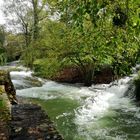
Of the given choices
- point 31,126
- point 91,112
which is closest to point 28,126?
point 31,126

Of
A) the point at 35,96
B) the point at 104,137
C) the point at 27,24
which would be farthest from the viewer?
the point at 27,24

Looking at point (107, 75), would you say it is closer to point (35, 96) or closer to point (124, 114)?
point (35, 96)

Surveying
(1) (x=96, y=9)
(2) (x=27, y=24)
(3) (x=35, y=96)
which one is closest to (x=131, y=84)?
(3) (x=35, y=96)

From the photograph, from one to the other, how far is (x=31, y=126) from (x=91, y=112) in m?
8.46

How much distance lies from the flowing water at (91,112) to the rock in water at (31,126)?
431 centimetres

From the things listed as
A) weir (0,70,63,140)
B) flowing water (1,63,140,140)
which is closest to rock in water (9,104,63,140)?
weir (0,70,63,140)

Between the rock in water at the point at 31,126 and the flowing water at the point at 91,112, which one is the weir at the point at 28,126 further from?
the flowing water at the point at 91,112

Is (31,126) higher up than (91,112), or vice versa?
(31,126)

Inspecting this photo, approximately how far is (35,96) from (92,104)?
3.54 meters

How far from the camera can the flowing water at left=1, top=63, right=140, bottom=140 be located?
31.7ft

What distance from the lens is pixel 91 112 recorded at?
1262 cm

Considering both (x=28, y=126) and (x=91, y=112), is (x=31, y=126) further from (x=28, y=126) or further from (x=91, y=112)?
(x=91, y=112)

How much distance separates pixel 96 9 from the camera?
13.2 feet

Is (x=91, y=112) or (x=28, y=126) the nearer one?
(x=28, y=126)
